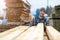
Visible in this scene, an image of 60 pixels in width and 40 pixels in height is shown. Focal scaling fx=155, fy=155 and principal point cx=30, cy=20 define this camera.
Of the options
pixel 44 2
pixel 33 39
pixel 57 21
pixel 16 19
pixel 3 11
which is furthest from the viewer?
pixel 44 2

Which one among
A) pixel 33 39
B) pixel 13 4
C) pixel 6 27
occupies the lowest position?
pixel 6 27

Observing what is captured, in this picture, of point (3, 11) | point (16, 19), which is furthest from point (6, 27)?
point (3, 11)

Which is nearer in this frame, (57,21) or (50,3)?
(57,21)

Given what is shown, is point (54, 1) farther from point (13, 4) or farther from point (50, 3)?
point (13, 4)

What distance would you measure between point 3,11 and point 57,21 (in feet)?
9.34

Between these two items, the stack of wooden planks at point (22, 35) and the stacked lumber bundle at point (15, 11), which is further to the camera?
the stacked lumber bundle at point (15, 11)

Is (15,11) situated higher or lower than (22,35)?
higher

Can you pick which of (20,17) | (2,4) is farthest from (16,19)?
(2,4)

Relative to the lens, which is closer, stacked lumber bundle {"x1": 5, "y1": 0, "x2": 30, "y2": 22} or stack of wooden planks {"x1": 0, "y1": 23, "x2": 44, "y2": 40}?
stack of wooden planks {"x1": 0, "y1": 23, "x2": 44, "y2": 40}

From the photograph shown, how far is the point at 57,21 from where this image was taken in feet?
12.9

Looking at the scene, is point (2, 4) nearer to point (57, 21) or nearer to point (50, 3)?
point (50, 3)

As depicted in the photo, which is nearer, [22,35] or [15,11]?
[22,35]

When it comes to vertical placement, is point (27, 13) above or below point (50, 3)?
below

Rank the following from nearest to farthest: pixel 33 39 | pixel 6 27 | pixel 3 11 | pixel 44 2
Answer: pixel 33 39
pixel 6 27
pixel 3 11
pixel 44 2
